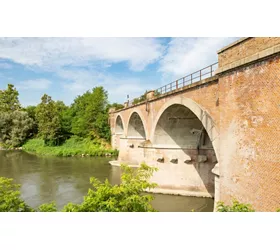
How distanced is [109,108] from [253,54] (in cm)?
3030

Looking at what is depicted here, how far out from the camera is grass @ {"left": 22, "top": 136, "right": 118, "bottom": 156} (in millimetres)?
30625

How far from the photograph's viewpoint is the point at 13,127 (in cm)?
3481

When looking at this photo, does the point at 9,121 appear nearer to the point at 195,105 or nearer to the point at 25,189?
the point at 25,189

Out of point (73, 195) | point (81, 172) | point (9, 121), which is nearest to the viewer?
point (73, 195)

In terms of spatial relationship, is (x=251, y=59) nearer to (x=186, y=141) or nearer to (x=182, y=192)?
(x=186, y=141)

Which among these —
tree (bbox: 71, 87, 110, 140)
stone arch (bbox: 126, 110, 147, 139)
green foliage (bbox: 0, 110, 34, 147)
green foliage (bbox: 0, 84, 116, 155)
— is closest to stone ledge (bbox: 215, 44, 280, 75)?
stone arch (bbox: 126, 110, 147, 139)

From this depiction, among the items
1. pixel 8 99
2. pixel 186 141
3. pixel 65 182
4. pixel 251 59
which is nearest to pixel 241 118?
pixel 251 59

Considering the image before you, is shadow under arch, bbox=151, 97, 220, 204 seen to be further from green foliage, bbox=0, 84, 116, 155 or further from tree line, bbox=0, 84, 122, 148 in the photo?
tree line, bbox=0, 84, 122, 148

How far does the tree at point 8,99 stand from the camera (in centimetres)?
3798

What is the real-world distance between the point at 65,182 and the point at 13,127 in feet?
77.4

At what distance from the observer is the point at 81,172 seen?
Answer: 67.2ft

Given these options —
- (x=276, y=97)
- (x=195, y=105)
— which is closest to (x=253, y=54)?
(x=276, y=97)

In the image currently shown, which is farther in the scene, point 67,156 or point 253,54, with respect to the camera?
point 67,156

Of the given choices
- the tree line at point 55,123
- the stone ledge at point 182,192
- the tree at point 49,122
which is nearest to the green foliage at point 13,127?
the tree line at point 55,123
